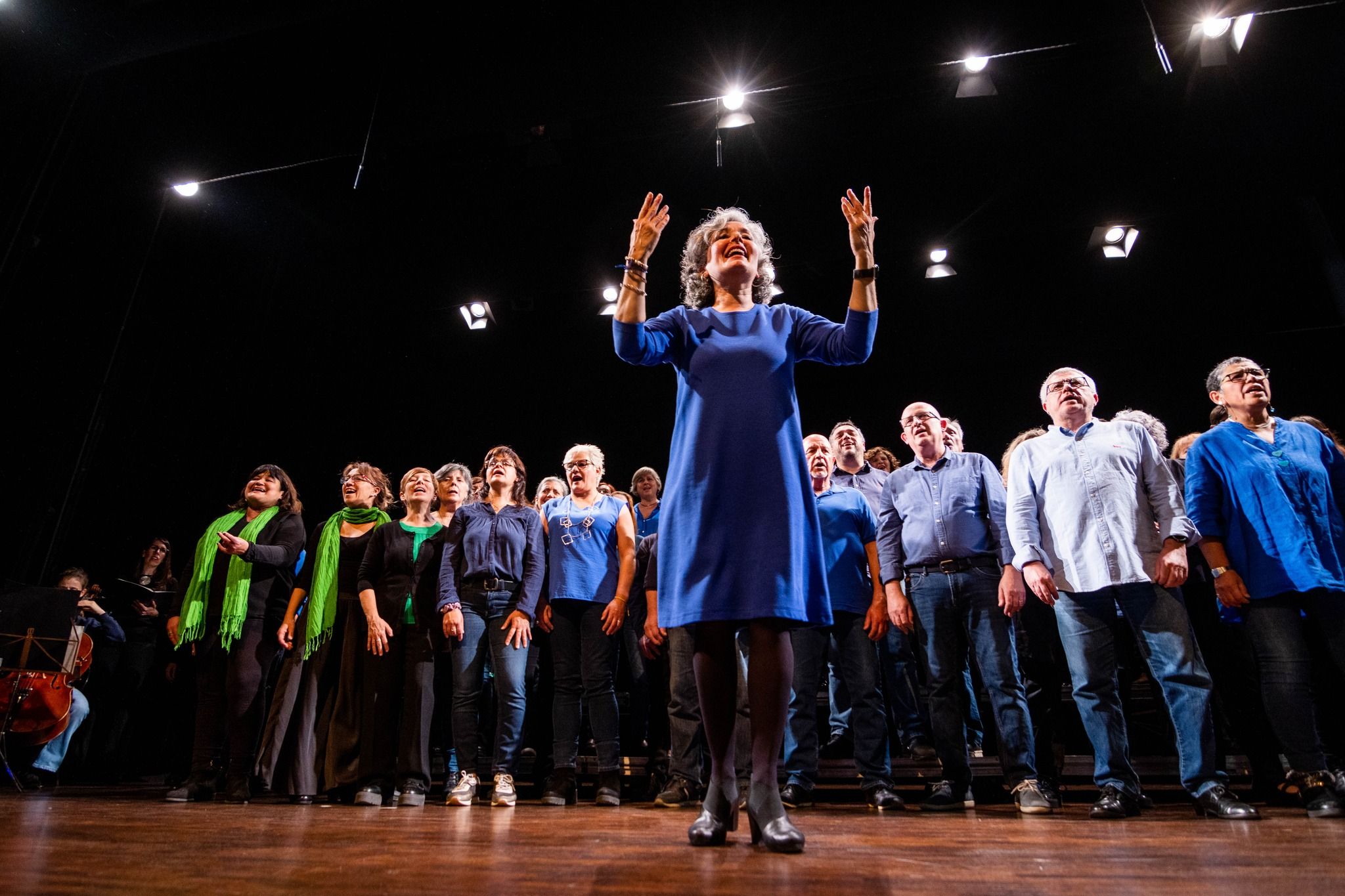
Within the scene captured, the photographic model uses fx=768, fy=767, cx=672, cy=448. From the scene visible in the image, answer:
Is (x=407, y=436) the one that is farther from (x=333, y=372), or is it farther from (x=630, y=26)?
(x=630, y=26)

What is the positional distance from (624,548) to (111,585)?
191 inches

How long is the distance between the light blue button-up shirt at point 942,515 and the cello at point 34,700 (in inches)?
180

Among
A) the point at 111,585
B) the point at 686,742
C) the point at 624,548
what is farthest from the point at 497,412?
the point at 686,742

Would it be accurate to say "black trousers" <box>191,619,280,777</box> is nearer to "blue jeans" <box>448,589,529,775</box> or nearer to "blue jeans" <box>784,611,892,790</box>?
"blue jeans" <box>448,589,529,775</box>

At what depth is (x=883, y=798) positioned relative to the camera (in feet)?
9.63

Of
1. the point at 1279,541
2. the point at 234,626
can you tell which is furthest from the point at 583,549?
the point at 1279,541

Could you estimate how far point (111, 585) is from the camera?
19.8ft

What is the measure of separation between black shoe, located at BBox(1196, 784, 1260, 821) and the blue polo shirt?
4.25 ft

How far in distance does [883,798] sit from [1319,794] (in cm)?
135

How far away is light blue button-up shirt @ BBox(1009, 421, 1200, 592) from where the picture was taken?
2703mm

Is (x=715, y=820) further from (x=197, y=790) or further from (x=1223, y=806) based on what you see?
(x=197, y=790)

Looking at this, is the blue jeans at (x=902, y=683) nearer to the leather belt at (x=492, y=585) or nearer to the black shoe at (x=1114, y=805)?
the black shoe at (x=1114, y=805)

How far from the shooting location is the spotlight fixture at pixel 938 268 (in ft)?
22.1

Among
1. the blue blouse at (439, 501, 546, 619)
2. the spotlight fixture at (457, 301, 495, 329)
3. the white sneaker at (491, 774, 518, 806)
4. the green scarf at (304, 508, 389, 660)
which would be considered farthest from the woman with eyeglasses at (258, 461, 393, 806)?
the spotlight fixture at (457, 301, 495, 329)
